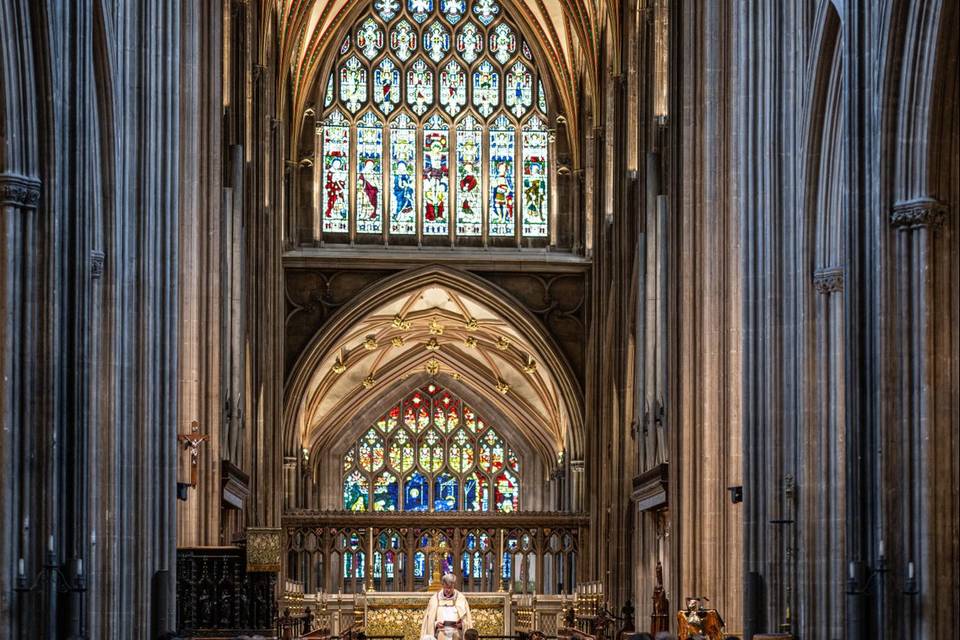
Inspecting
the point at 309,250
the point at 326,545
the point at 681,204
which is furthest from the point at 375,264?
the point at 681,204

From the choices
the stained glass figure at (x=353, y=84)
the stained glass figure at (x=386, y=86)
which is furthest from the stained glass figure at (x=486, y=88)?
the stained glass figure at (x=353, y=84)

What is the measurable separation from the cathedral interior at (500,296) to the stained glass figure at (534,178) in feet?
0.21

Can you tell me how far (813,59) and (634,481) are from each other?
1349cm

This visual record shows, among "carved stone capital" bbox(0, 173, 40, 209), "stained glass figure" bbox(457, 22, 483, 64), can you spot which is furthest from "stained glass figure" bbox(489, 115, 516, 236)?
"carved stone capital" bbox(0, 173, 40, 209)

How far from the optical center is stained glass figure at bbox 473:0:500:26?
4228 cm

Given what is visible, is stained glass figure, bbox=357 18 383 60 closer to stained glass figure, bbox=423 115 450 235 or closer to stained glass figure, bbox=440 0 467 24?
stained glass figure, bbox=440 0 467 24

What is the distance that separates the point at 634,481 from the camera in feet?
104

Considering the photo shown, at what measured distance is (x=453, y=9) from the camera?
42.4 m

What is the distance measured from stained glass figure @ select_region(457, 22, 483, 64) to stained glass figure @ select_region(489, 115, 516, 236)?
2.10 metres

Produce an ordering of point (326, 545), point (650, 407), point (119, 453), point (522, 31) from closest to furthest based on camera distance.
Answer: point (119, 453), point (650, 407), point (326, 545), point (522, 31)

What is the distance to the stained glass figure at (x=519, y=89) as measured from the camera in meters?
41.7

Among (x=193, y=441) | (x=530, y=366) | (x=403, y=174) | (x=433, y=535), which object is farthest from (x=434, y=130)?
(x=193, y=441)

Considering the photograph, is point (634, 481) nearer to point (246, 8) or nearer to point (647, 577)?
point (647, 577)

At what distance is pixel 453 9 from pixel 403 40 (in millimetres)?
1426
